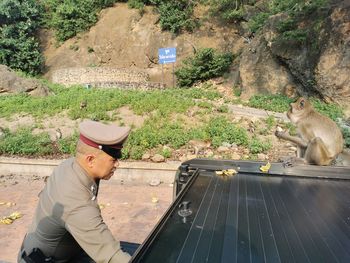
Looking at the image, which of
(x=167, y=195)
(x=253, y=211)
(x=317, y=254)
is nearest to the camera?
(x=317, y=254)

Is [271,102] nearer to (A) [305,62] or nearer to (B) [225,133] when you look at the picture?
(A) [305,62]

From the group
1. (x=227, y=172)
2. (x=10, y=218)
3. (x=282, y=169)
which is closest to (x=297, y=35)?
(x=282, y=169)

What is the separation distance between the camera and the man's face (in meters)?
1.98

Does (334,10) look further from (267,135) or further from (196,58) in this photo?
(196,58)

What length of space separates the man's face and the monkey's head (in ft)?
13.6

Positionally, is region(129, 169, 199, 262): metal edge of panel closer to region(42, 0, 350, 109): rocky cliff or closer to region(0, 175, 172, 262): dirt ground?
region(0, 175, 172, 262): dirt ground

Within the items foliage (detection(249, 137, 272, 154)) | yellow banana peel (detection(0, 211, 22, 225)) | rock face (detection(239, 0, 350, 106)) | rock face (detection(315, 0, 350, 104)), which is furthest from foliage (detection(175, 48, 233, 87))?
yellow banana peel (detection(0, 211, 22, 225))

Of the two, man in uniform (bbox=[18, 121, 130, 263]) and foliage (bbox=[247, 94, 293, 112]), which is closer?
man in uniform (bbox=[18, 121, 130, 263])

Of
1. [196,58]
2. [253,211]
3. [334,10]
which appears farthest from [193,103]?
[196,58]

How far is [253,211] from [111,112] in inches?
325

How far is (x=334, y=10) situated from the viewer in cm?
1201

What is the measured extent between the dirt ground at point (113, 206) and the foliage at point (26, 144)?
0.94 m

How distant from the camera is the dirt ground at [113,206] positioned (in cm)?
451

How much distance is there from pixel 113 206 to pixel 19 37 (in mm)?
21288
